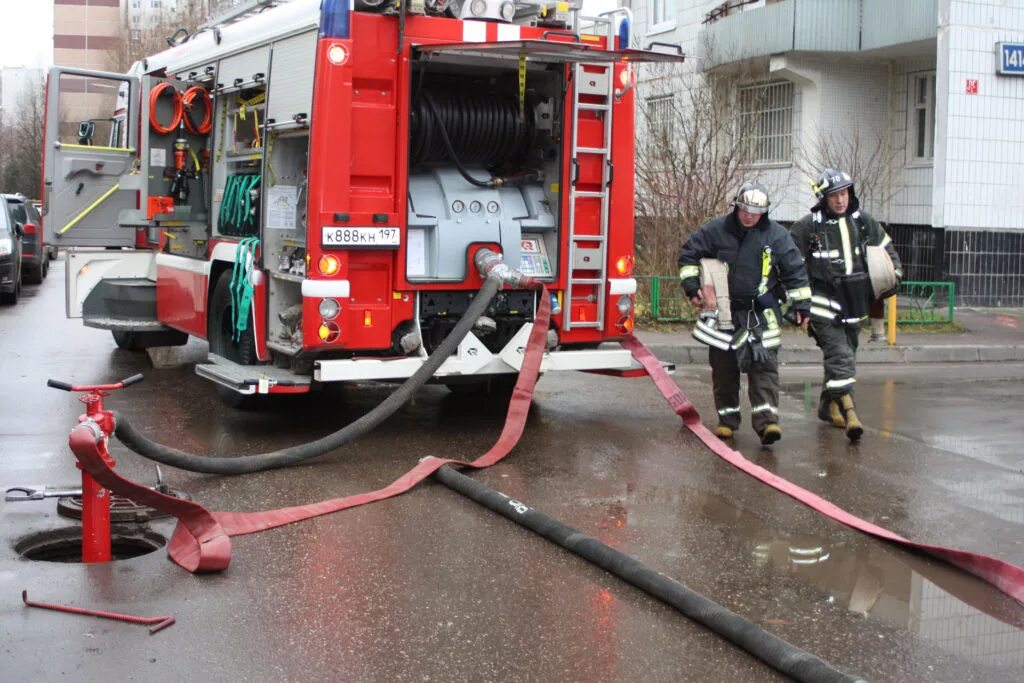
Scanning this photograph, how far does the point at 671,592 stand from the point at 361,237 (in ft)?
12.3

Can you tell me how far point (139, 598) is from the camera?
511 centimetres

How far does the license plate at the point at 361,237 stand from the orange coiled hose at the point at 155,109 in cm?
348

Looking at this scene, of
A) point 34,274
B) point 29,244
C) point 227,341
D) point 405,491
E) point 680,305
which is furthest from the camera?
point 34,274

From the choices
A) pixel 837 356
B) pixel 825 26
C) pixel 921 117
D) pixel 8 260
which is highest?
pixel 825 26

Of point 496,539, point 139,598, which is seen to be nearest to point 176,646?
point 139,598

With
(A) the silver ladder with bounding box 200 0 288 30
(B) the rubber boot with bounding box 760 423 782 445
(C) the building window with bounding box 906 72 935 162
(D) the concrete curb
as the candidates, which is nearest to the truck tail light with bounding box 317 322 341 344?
(B) the rubber boot with bounding box 760 423 782 445

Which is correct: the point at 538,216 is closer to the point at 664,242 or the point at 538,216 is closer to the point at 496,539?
the point at 496,539

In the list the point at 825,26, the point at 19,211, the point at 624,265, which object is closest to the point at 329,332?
the point at 624,265

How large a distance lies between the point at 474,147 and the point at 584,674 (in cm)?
513

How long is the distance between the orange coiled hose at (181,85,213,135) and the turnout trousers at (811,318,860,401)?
517 centimetres

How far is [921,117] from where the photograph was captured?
20641 mm

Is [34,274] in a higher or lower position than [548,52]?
lower

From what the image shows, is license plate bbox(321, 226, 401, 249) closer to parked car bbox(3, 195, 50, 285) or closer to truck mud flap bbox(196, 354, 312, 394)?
truck mud flap bbox(196, 354, 312, 394)

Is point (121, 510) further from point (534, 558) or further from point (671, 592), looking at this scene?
point (671, 592)
